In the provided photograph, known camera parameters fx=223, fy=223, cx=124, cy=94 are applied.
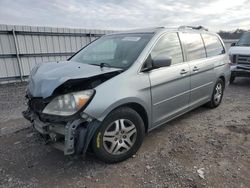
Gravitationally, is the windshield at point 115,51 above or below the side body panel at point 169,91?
above

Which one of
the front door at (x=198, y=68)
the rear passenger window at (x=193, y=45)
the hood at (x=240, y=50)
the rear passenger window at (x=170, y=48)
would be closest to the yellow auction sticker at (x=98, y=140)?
the rear passenger window at (x=170, y=48)

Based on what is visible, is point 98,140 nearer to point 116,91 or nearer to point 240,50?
point 116,91

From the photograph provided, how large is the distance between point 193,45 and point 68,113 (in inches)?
114

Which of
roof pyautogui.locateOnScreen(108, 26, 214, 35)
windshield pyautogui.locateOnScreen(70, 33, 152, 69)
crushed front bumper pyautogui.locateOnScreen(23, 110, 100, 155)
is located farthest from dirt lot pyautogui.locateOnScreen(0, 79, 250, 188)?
roof pyautogui.locateOnScreen(108, 26, 214, 35)

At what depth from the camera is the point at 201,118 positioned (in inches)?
186

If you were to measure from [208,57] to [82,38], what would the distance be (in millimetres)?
6674

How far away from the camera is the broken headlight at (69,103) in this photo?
256 centimetres

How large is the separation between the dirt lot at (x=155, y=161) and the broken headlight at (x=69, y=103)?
85 cm

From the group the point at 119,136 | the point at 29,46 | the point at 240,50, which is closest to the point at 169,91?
the point at 119,136

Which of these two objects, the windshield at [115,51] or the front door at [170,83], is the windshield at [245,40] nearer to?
the front door at [170,83]

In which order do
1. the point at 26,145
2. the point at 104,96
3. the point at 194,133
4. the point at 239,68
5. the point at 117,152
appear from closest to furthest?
the point at 104,96, the point at 117,152, the point at 26,145, the point at 194,133, the point at 239,68

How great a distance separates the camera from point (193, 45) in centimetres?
434

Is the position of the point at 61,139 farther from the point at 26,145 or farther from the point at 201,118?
the point at 201,118

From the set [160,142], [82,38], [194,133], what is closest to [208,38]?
[194,133]
